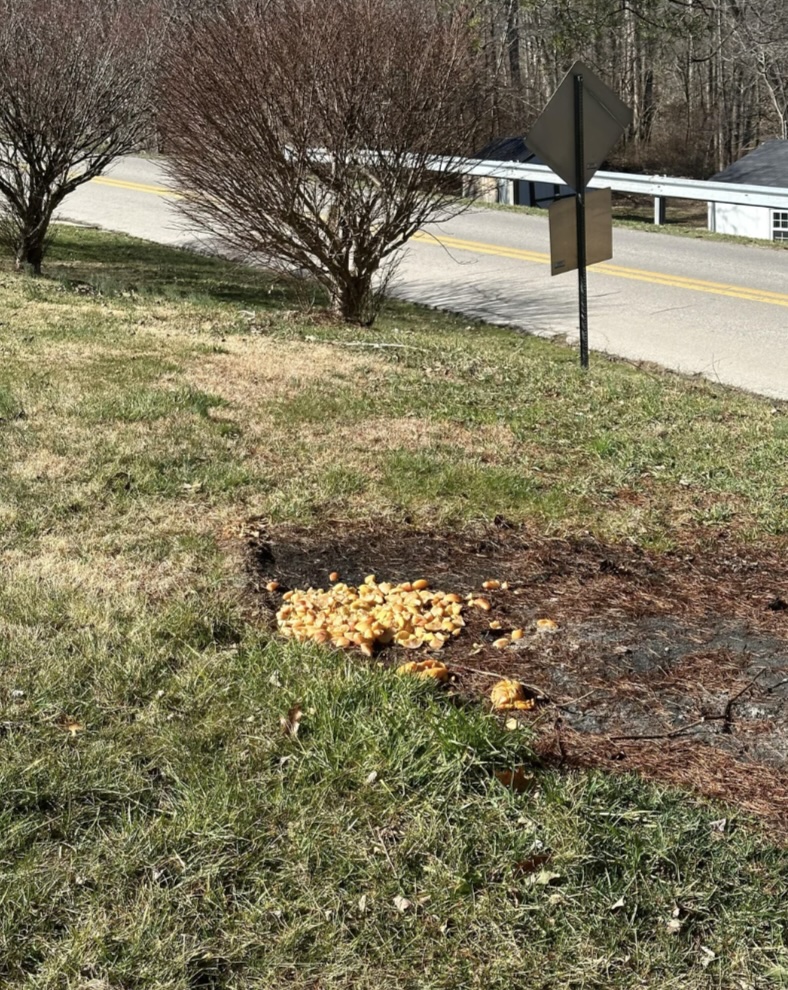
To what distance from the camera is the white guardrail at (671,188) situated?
20594 millimetres

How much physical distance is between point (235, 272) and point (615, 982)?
1502cm

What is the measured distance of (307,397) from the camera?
7.62m

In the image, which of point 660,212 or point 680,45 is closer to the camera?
point 660,212

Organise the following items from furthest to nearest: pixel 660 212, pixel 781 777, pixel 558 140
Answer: pixel 660 212 < pixel 558 140 < pixel 781 777

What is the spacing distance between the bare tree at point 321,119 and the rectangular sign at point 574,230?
2.42 metres

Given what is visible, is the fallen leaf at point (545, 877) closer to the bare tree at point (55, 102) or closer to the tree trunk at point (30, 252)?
the bare tree at point (55, 102)

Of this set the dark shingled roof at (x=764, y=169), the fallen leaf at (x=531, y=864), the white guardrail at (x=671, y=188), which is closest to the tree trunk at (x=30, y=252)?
the white guardrail at (x=671, y=188)

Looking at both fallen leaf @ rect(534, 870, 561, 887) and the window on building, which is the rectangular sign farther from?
the window on building

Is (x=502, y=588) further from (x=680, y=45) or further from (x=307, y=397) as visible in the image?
(x=680, y=45)

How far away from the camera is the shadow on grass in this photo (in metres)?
13.3

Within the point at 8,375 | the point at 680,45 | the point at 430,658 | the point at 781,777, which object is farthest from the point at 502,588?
the point at 680,45

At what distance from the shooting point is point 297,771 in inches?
130

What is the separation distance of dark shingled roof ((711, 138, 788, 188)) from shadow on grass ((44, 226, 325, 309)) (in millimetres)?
12610

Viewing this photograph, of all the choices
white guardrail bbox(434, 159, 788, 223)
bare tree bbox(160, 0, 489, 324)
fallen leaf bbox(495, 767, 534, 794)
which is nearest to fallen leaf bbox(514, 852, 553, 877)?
fallen leaf bbox(495, 767, 534, 794)
